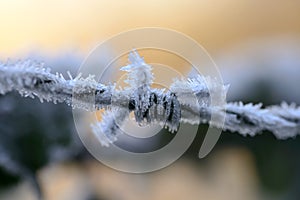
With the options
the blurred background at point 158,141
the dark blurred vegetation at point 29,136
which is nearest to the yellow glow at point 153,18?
the blurred background at point 158,141

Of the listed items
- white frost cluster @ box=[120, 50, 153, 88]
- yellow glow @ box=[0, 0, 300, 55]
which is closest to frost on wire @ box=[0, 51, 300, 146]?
white frost cluster @ box=[120, 50, 153, 88]

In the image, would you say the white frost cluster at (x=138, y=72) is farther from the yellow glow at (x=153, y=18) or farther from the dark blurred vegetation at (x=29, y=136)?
the yellow glow at (x=153, y=18)

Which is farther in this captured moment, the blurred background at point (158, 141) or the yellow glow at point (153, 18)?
the yellow glow at point (153, 18)

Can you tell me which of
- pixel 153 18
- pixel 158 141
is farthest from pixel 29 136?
pixel 153 18

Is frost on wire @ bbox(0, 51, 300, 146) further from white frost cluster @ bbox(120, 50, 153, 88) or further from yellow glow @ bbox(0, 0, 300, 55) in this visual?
yellow glow @ bbox(0, 0, 300, 55)

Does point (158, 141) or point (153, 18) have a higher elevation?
point (153, 18)

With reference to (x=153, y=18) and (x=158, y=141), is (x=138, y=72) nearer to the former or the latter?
(x=158, y=141)

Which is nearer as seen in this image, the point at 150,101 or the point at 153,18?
the point at 150,101

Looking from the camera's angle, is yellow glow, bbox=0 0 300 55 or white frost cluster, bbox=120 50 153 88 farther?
yellow glow, bbox=0 0 300 55

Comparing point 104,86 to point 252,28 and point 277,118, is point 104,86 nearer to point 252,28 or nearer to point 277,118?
point 277,118
